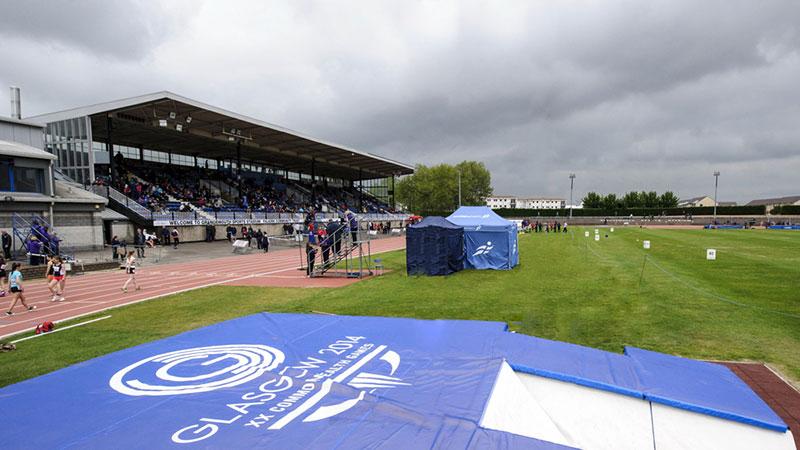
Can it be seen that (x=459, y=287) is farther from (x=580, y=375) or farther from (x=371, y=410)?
(x=371, y=410)

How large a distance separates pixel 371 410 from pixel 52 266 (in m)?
13.2

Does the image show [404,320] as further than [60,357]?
Yes

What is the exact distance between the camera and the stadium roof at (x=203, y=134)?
2933 cm

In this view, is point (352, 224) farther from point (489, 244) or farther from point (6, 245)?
point (6, 245)

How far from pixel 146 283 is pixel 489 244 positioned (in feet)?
47.1

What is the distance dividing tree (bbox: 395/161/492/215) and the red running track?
74.9 metres

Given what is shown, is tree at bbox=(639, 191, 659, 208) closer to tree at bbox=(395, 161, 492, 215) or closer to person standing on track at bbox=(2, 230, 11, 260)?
tree at bbox=(395, 161, 492, 215)

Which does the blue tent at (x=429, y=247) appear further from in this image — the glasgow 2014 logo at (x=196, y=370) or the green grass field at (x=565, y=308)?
the glasgow 2014 logo at (x=196, y=370)

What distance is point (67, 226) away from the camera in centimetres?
2372

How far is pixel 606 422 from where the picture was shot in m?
5.02

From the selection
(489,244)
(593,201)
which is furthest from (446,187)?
(489,244)

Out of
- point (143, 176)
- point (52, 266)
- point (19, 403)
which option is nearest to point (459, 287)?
point (19, 403)

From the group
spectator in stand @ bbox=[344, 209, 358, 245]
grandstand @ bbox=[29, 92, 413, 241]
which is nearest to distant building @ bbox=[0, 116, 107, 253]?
grandstand @ bbox=[29, 92, 413, 241]

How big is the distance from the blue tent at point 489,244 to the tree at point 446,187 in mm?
76295
